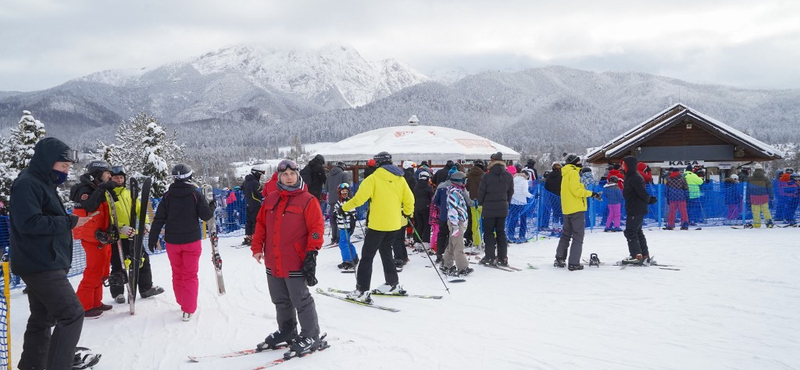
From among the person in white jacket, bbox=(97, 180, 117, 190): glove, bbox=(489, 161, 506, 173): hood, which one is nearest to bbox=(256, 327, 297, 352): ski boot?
bbox=(97, 180, 117, 190): glove

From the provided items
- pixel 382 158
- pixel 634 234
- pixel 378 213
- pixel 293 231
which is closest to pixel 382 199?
pixel 378 213

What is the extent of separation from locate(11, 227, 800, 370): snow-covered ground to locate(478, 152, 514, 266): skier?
1.39 feet

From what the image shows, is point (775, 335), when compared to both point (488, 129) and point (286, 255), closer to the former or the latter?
point (286, 255)

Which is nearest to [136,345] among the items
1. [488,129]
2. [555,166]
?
[555,166]

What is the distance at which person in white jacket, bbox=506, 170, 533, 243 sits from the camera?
10.3 m

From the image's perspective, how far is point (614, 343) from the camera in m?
4.35

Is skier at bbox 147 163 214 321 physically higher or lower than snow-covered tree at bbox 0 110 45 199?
lower

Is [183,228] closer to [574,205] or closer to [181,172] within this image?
[181,172]

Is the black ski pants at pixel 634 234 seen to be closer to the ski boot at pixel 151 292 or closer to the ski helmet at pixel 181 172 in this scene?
the ski helmet at pixel 181 172

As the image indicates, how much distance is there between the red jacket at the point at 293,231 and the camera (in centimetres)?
402

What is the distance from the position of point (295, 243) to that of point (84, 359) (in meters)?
2.03

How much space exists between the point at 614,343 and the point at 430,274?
11.6ft

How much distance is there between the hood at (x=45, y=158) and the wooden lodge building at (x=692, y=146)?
58.5 ft

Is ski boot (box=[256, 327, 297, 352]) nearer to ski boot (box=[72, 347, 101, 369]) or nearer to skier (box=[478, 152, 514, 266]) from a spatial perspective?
ski boot (box=[72, 347, 101, 369])
